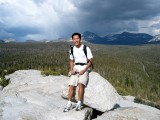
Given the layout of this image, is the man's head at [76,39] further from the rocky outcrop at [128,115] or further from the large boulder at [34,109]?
the rocky outcrop at [128,115]

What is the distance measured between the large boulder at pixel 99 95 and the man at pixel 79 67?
56 centimetres

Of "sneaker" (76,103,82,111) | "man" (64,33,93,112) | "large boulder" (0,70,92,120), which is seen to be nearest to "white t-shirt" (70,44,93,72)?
"man" (64,33,93,112)

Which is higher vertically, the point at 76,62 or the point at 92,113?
the point at 76,62

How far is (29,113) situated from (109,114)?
4414 mm

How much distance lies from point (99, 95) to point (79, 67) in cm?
206

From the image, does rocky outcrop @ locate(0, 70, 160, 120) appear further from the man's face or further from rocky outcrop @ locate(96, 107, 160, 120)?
the man's face

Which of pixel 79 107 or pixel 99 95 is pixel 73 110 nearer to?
pixel 79 107

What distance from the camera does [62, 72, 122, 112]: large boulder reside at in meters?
15.5

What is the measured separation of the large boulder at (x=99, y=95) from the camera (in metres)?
15.5

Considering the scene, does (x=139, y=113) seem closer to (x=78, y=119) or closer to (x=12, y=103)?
(x=78, y=119)

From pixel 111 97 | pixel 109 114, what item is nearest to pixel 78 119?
pixel 109 114

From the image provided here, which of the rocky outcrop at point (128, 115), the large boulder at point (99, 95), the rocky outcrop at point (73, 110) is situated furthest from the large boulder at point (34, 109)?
the rocky outcrop at point (128, 115)

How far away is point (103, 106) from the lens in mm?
15484

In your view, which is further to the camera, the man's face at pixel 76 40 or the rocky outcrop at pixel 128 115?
the man's face at pixel 76 40
